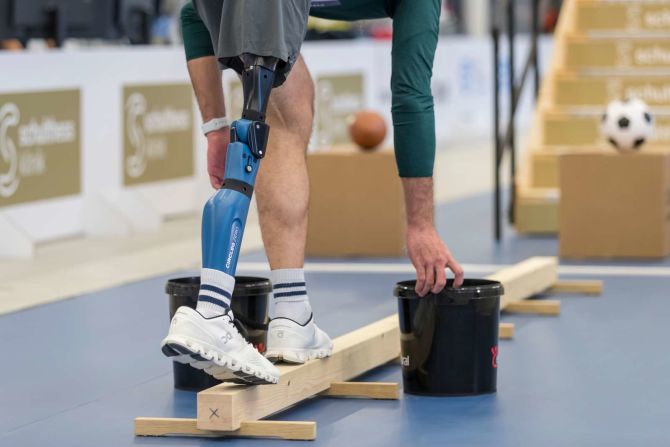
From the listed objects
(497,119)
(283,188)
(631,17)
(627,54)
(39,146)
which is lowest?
(283,188)

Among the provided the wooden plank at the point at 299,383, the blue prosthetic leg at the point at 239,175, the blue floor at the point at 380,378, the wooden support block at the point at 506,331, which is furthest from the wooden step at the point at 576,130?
the blue prosthetic leg at the point at 239,175

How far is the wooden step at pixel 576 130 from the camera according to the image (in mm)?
7758

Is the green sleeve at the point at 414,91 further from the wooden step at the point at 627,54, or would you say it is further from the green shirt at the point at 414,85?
the wooden step at the point at 627,54

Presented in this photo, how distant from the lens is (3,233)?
6355 mm

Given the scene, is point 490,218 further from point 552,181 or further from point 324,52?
point 324,52

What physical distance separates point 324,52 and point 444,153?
3.55m

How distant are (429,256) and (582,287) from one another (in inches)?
82.4

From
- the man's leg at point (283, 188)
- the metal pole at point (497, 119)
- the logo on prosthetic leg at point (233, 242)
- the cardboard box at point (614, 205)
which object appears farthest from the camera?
the metal pole at point (497, 119)

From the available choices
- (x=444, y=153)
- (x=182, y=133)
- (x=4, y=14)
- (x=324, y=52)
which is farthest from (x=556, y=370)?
(x=444, y=153)

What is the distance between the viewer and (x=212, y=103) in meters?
3.39

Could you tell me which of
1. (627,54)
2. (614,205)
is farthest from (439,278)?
(627,54)

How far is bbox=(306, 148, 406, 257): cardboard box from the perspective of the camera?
6375 mm

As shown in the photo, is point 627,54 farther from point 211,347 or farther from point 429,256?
point 211,347

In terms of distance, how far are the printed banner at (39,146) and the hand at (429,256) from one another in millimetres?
3438
